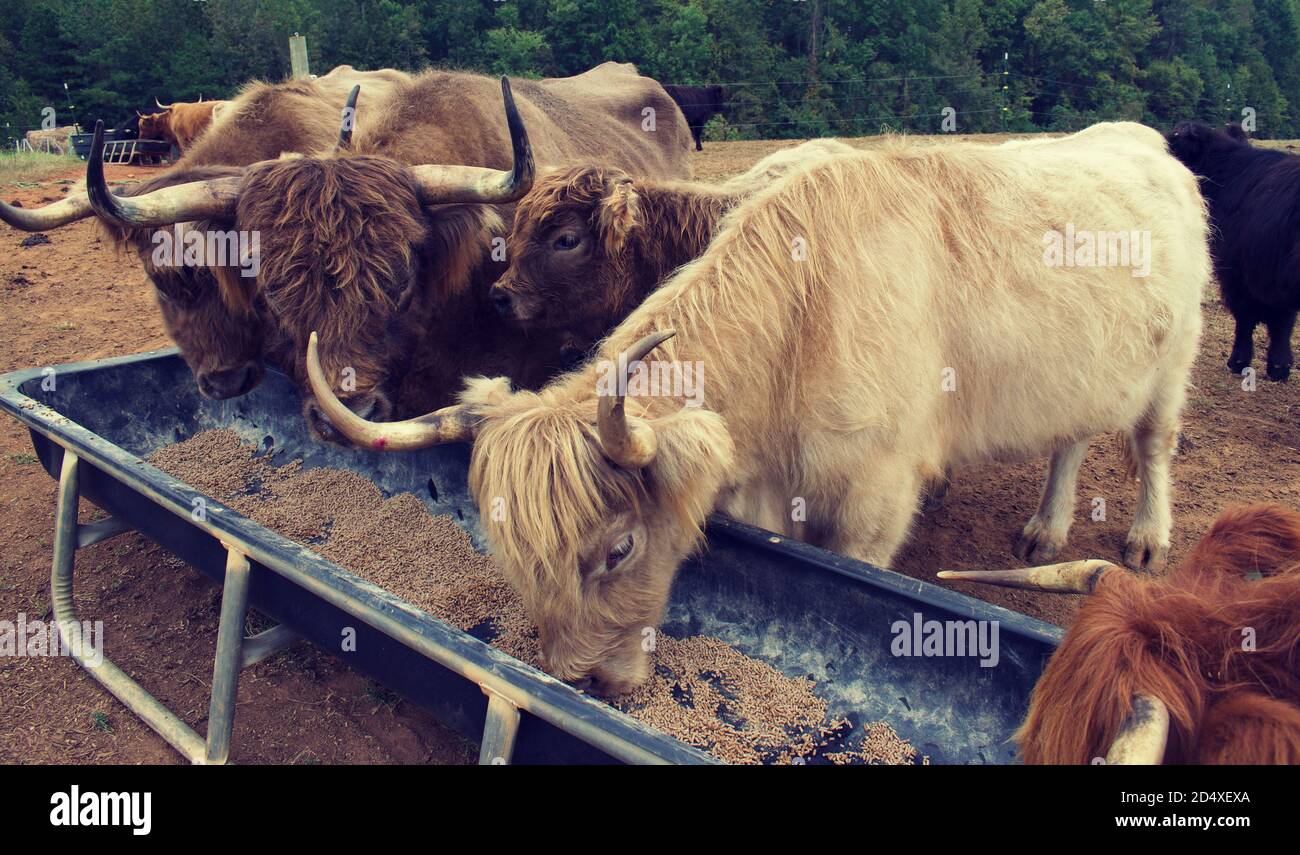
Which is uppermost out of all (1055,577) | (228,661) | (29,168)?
(29,168)

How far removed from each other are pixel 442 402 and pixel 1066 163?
303 cm

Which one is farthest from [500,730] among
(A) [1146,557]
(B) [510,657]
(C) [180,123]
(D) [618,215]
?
(C) [180,123]

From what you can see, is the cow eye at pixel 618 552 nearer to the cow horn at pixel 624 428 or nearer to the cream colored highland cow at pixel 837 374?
the cream colored highland cow at pixel 837 374

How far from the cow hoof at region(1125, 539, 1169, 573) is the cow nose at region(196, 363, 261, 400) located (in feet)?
14.7

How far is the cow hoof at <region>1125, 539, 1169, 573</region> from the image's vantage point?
14.6 feet

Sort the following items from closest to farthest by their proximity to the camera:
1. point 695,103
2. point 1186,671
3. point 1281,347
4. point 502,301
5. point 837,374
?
point 1186,671 < point 837,374 < point 502,301 < point 1281,347 < point 695,103

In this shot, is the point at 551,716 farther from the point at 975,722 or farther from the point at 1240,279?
the point at 1240,279

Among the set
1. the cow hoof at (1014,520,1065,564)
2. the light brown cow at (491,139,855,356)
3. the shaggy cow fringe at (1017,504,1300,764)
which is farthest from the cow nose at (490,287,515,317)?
the cow hoof at (1014,520,1065,564)

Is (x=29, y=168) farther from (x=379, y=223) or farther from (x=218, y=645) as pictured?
(x=218, y=645)

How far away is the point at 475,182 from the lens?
3662 millimetres

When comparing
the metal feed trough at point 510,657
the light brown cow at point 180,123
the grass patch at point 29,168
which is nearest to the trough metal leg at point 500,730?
the metal feed trough at point 510,657

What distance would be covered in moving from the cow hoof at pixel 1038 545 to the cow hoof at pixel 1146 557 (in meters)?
0.34

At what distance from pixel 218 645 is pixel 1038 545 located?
12.7ft

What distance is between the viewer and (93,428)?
4.18 metres
